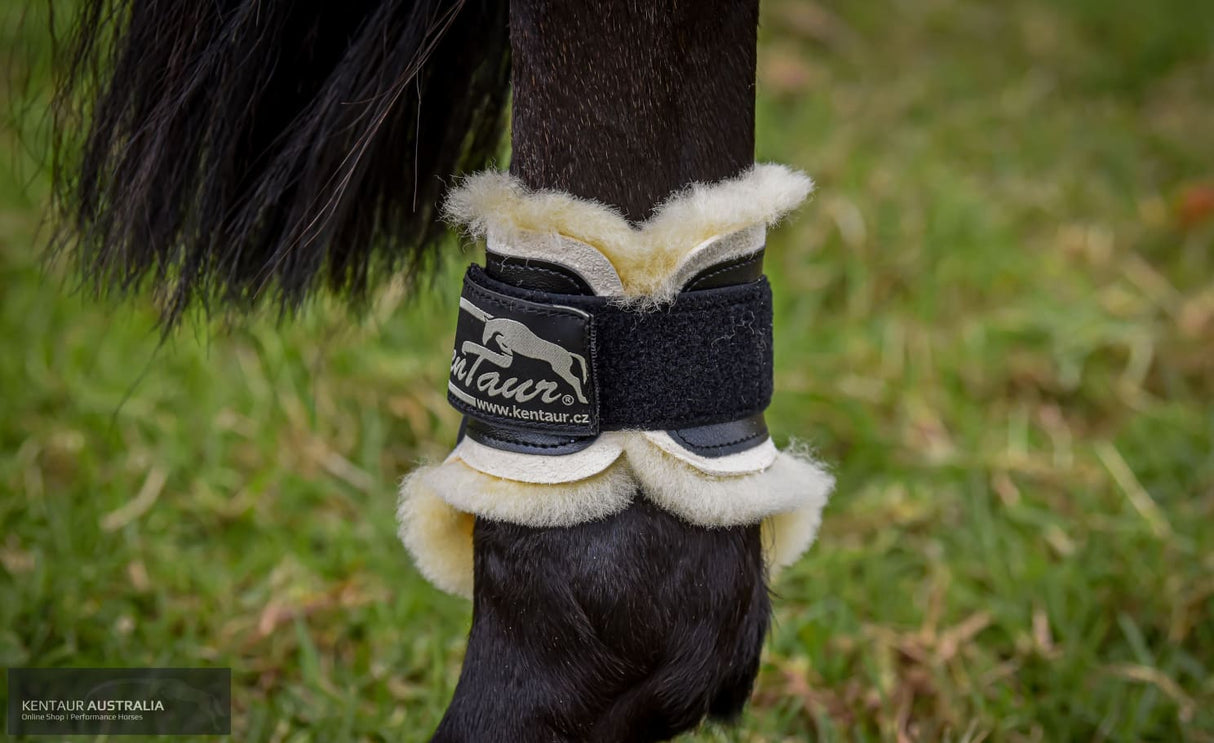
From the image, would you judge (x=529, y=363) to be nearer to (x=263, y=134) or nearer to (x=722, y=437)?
(x=722, y=437)

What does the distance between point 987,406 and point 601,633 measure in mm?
1680

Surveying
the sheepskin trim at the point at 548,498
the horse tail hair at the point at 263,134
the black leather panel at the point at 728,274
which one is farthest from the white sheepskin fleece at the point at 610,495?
the horse tail hair at the point at 263,134

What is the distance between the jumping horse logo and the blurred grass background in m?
0.39

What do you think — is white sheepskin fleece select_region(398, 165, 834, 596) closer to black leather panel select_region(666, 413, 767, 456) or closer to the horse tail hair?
black leather panel select_region(666, 413, 767, 456)

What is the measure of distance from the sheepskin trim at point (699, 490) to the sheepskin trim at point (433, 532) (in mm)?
172

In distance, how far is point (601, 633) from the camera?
35.0 inches

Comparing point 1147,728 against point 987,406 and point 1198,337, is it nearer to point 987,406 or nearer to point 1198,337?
point 987,406

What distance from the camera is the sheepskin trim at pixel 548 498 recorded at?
2.81 feet

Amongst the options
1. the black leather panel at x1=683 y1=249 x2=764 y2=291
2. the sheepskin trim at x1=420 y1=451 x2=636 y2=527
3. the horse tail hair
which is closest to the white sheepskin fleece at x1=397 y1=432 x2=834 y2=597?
the sheepskin trim at x1=420 y1=451 x2=636 y2=527

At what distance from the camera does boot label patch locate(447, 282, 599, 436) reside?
84 cm

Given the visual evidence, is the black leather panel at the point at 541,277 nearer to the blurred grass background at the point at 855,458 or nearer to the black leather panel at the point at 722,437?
the black leather panel at the point at 722,437

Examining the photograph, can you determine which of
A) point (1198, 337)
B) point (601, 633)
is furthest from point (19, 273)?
point (1198, 337)

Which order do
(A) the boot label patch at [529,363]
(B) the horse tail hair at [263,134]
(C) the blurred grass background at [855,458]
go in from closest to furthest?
(A) the boot label patch at [529,363], (B) the horse tail hair at [263,134], (C) the blurred grass background at [855,458]

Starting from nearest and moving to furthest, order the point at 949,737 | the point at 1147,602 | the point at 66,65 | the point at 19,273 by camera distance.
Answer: the point at 66,65 < the point at 949,737 < the point at 1147,602 < the point at 19,273
